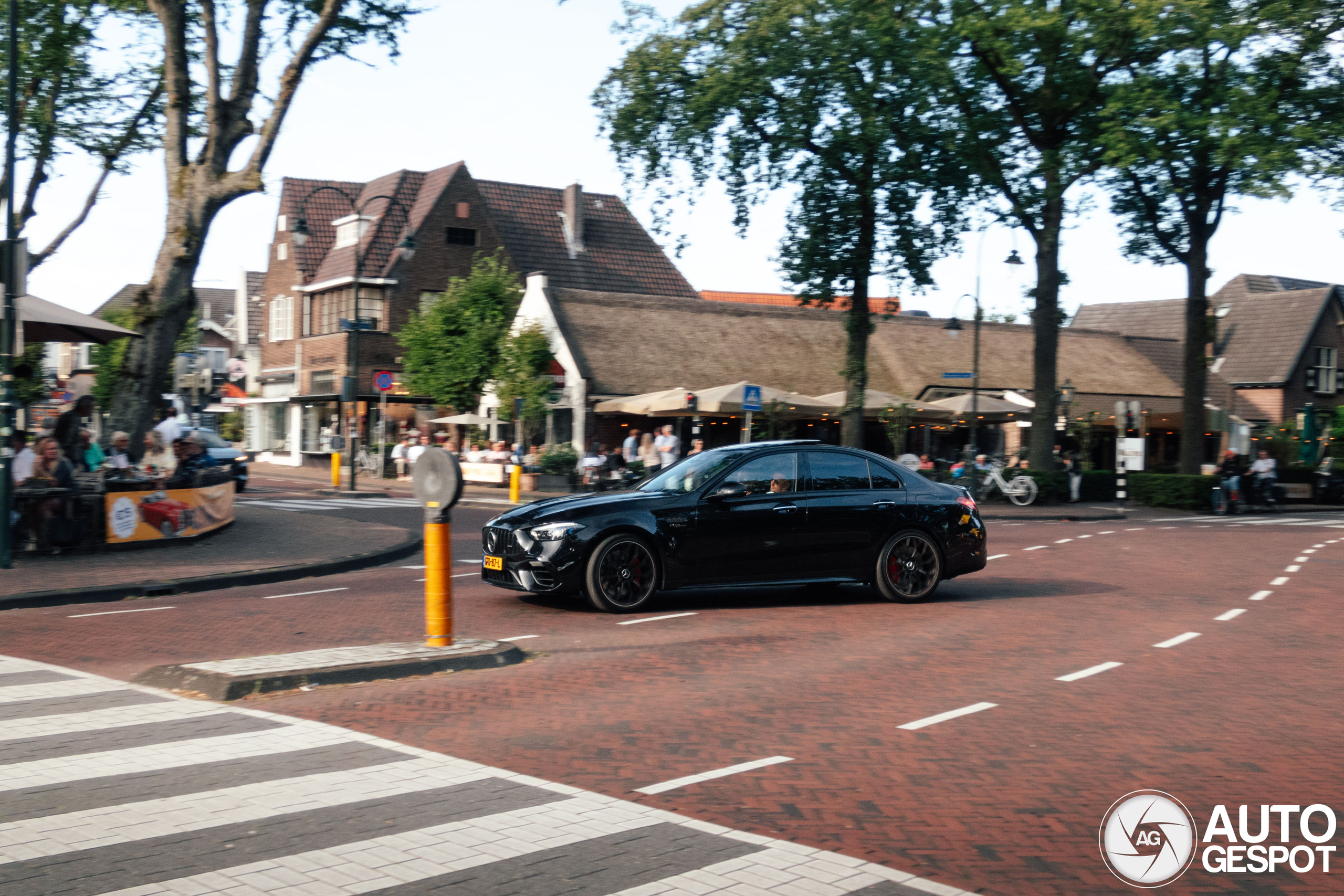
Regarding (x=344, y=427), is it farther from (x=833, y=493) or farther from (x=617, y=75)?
(x=833, y=493)

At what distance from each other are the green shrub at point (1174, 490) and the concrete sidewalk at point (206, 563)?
2264cm

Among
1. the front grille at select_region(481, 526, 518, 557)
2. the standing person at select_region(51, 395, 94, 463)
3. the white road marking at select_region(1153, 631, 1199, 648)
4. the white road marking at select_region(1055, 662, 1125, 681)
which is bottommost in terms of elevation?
the white road marking at select_region(1153, 631, 1199, 648)

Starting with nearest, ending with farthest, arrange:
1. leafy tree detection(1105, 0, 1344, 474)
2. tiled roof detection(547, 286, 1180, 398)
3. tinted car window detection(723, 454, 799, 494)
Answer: tinted car window detection(723, 454, 799, 494)
leafy tree detection(1105, 0, 1344, 474)
tiled roof detection(547, 286, 1180, 398)

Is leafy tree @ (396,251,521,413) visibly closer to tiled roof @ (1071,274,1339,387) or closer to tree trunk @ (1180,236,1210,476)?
tree trunk @ (1180,236,1210,476)

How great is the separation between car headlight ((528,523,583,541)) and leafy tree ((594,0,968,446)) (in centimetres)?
2004

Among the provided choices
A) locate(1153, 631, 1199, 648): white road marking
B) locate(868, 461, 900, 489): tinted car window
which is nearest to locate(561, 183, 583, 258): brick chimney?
locate(868, 461, 900, 489): tinted car window

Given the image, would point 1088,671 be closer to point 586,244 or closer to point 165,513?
point 165,513

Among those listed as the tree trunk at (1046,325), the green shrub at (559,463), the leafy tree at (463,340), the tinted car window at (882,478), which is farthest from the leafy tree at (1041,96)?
the tinted car window at (882,478)

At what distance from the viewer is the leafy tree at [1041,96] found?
29094 mm

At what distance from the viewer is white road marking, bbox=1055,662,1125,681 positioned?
8.43 metres

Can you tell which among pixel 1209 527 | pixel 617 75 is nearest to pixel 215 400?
pixel 617 75

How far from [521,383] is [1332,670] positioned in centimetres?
2943

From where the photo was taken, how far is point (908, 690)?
7.94 meters

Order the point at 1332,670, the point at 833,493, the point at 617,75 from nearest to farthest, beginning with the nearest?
the point at 1332,670 < the point at 833,493 < the point at 617,75
